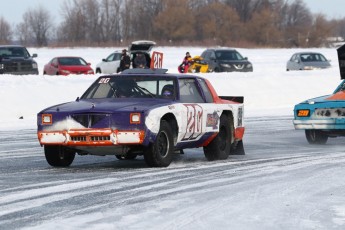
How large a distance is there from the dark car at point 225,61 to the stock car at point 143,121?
28.2 m

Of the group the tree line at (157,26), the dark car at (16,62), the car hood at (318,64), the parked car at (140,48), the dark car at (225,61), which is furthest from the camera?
the tree line at (157,26)

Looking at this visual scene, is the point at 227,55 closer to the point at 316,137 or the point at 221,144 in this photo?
the point at 316,137

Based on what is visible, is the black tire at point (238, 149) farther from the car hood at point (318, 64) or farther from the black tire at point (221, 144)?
the car hood at point (318, 64)

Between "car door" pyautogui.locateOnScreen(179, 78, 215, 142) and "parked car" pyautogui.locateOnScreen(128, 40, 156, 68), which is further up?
"parked car" pyautogui.locateOnScreen(128, 40, 156, 68)

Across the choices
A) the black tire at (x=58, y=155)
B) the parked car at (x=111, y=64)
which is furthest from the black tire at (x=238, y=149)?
the parked car at (x=111, y=64)

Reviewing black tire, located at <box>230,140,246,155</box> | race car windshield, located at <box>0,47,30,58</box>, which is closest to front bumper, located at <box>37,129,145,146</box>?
black tire, located at <box>230,140,246,155</box>

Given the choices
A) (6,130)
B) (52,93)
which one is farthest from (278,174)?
(52,93)

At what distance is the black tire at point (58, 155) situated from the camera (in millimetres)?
12172

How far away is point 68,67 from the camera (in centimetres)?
4109

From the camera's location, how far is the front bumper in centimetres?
1141

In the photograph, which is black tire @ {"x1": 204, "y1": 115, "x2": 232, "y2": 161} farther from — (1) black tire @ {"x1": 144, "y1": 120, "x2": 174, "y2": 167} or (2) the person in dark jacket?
(2) the person in dark jacket

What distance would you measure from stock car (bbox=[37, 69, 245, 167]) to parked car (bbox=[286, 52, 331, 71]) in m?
30.8

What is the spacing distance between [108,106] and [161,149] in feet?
2.93

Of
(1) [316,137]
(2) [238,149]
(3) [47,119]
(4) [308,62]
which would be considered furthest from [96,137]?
(4) [308,62]
